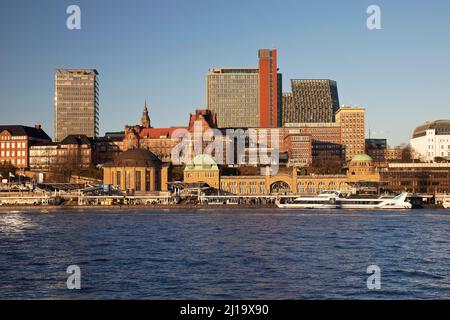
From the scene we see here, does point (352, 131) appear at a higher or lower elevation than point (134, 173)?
higher

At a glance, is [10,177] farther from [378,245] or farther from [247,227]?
[378,245]

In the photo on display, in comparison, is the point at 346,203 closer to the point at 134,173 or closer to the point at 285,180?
the point at 285,180

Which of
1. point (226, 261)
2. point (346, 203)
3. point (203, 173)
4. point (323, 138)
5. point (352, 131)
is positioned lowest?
point (226, 261)

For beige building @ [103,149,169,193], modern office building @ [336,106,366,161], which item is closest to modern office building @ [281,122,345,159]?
modern office building @ [336,106,366,161]

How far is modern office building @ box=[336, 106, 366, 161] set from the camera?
621ft

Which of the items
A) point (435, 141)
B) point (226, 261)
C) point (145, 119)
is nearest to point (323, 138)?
point (435, 141)

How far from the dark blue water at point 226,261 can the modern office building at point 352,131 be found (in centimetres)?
13118

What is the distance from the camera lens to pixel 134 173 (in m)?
127

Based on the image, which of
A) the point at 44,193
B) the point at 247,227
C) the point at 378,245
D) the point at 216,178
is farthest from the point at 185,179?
the point at 378,245

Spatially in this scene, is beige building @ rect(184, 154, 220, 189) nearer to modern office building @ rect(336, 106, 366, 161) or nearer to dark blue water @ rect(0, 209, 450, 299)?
Result: modern office building @ rect(336, 106, 366, 161)

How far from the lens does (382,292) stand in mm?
26438

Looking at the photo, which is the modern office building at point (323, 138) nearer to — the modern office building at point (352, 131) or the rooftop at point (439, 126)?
the modern office building at point (352, 131)

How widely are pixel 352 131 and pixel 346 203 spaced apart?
90353 millimetres

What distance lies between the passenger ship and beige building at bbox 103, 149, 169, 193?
35.4 meters
